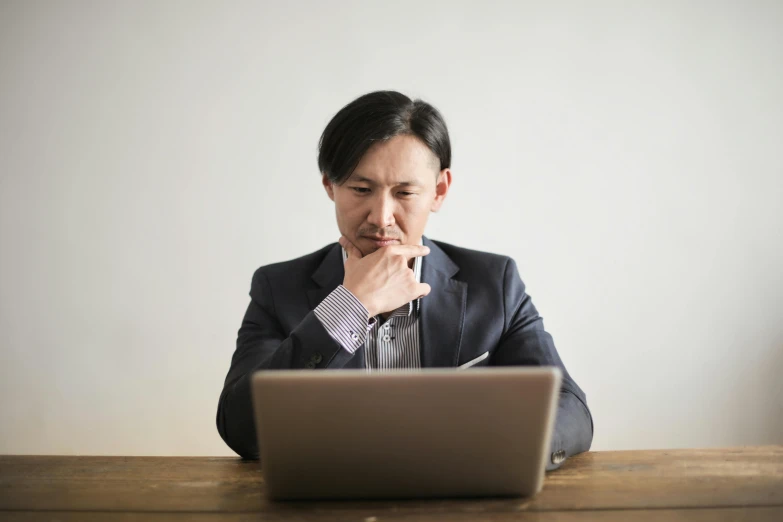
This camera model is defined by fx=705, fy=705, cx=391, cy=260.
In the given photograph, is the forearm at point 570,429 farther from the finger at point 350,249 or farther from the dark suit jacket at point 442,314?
the finger at point 350,249

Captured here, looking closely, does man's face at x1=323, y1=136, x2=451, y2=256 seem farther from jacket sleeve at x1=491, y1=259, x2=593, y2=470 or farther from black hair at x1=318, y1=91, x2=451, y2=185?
jacket sleeve at x1=491, y1=259, x2=593, y2=470

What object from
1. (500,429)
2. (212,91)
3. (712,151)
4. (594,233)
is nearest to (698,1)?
(712,151)

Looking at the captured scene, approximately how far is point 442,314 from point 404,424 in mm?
932

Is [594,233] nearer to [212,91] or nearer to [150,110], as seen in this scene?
[212,91]

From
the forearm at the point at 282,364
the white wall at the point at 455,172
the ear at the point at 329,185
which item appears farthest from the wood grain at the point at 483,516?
the white wall at the point at 455,172

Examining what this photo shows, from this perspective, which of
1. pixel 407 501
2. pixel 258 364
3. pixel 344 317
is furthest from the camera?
pixel 258 364

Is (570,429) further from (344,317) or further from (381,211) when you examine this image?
(381,211)

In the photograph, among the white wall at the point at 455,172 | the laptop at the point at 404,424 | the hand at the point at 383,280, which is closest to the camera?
the laptop at the point at 404,424

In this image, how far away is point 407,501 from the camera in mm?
1014

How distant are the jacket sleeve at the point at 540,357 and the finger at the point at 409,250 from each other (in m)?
0.24

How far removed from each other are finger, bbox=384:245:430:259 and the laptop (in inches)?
32.2

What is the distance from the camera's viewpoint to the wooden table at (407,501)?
3.24ft

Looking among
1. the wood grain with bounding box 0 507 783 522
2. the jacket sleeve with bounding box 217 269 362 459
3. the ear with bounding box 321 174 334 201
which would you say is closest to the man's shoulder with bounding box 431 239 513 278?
the ear with bounding box 321 174 334 201

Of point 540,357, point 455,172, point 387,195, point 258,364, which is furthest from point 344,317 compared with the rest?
point 455,172
